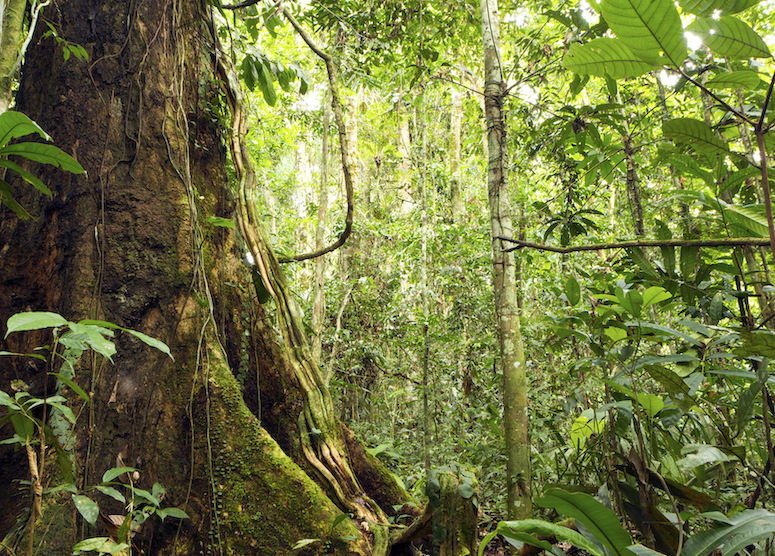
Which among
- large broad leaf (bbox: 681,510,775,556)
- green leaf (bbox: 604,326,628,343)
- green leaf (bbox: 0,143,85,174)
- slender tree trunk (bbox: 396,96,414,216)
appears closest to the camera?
large broad leaf (bbox: 681,510,775,556)

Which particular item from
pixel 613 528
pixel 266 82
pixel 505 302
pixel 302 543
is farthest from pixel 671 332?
pixel 266 82

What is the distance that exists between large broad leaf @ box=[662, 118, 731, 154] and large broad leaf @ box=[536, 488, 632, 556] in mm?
927

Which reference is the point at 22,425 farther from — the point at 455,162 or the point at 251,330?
the point at 455,162

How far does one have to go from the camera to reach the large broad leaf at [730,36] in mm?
899

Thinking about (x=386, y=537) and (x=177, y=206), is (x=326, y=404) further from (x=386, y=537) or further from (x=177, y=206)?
(x=177, y=206)

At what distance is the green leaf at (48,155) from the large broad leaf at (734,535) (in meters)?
1.77

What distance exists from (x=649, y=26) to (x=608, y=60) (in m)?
0.11

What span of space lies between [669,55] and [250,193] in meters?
2.34

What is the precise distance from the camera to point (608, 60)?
3.18 ft

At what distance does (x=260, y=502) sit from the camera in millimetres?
1876

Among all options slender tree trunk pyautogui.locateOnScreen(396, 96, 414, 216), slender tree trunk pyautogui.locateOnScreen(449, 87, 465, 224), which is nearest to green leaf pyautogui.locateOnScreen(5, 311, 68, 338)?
slender tree trunk pyautogui.locateOnScreen(396, 96, 414, 216)

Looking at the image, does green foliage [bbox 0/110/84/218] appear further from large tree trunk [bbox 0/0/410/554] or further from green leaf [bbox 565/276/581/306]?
green leaf [bbox 565/276/581/306]

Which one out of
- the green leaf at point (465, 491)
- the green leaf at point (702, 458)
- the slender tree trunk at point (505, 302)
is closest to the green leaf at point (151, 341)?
the green leaf at point (465, 491)

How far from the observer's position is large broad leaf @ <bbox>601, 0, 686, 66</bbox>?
85cm
